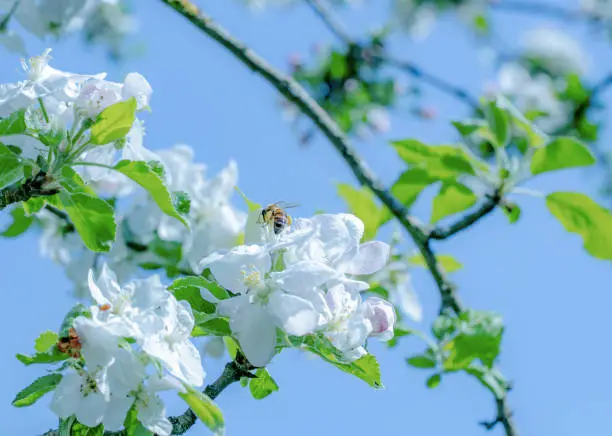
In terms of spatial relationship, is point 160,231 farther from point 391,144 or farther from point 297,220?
point 297,220

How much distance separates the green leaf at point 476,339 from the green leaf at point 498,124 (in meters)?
0.45

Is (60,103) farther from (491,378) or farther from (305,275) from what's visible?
(491,378)

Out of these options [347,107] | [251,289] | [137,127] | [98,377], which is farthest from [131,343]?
[347,107]

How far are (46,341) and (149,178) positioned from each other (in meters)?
0.32

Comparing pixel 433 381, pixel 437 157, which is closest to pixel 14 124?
pixel 437 157

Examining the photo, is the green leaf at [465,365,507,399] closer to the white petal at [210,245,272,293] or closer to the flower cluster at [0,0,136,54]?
the white petal at [210,245,272,293]

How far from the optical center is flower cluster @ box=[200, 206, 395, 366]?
126 centimetres

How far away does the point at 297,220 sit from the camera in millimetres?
1401

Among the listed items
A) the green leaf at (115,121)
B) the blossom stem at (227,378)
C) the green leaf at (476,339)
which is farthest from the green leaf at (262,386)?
the green leaf at (476,339)

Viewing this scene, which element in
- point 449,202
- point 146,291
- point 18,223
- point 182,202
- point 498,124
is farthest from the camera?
point 449,202

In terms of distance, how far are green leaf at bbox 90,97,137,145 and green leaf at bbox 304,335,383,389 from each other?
1.41 ft

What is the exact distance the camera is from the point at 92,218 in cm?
151

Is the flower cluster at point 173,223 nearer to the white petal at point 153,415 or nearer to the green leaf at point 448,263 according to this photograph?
the green leaf at point 448,263

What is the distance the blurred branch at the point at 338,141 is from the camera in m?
2.31
